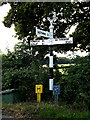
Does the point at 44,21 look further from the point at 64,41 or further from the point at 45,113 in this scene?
the point at 45,113

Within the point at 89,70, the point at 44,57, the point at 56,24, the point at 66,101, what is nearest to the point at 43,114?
the point at 66,101

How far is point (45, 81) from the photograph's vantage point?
7.15 metres

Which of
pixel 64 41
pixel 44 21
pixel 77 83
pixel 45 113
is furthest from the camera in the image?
pixel 44 21

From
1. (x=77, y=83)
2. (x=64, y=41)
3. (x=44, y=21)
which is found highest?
(x=44, y=21)

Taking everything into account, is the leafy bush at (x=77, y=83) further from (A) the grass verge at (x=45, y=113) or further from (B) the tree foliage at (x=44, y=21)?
(B) the tree foliage at (x=44, y=21)

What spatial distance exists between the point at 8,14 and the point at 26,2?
6.28ft

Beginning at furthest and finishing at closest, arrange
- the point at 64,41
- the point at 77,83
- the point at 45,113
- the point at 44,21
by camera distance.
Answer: the point at 44,21, the point at 64,41, the point at 77,83, the point at 45,113

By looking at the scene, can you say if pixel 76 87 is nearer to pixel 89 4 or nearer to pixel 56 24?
pixel 56 24

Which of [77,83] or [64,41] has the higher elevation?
[64,41]

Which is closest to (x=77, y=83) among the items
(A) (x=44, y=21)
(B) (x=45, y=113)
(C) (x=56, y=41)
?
(B) (x=45, y=113)

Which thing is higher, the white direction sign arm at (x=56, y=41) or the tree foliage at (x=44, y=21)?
the tree foliage at (x=44, y=21)

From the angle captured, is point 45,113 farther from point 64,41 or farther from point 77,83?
point 64,41

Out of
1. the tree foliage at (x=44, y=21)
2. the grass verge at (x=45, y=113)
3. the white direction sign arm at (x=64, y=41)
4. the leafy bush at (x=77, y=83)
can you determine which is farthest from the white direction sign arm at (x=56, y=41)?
the tree foliage at (x=44, y=21)

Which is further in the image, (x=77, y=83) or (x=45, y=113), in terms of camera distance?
(x=77, y=83)
